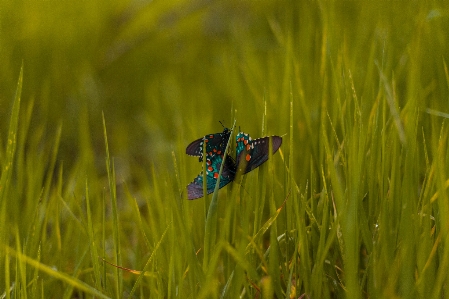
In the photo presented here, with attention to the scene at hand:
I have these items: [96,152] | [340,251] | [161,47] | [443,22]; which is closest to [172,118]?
[96,152]

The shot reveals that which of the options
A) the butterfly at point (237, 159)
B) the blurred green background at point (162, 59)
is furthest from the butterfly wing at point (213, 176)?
the blurred green background at point (162, 59)

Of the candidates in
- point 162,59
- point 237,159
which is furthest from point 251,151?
point 162,59

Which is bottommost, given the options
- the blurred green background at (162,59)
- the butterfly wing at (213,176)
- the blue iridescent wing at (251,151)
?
the butterfly wing at (213,176)

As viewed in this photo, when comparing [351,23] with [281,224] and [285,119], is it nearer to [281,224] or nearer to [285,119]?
[285,119]

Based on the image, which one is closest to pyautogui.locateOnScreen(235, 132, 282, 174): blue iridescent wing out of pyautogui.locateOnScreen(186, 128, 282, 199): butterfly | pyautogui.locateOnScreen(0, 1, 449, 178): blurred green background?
pyautogui.locateOnScreen(186, 128, 282, 199): butterfly

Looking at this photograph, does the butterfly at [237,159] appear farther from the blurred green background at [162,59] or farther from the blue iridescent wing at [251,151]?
the blurred green background at [162,59]

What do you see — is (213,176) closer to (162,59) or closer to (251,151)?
(251,151)

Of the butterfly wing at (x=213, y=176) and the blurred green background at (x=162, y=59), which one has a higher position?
the blurred green background at (x=162, y=59)
